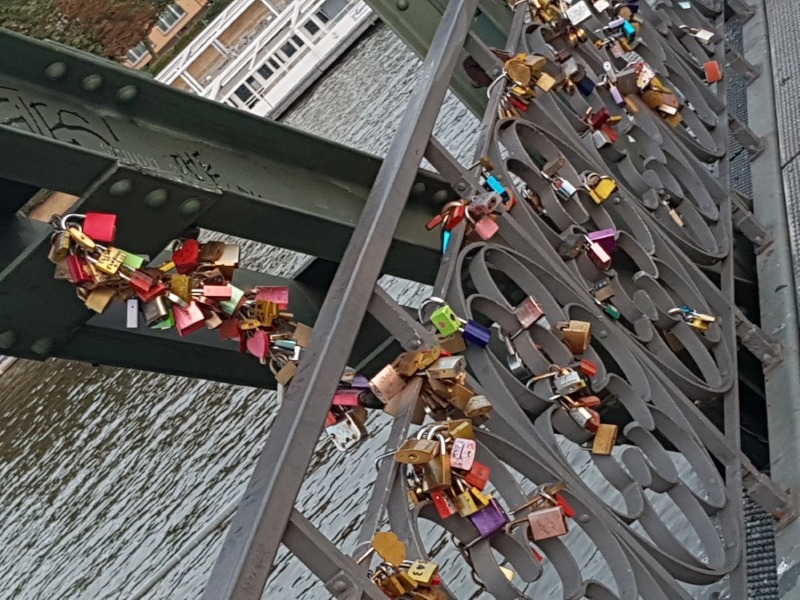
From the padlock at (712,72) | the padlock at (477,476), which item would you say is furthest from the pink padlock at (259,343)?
the padlock at (712,72)

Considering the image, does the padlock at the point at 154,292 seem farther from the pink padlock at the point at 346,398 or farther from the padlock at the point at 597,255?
the padlock at the point at 597,255

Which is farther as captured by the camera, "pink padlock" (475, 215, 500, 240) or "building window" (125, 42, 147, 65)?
"building window" (125, 42, 147, 65)

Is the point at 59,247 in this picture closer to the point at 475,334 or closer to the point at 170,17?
the point at 475,334

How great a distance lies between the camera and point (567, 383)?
5.91ft

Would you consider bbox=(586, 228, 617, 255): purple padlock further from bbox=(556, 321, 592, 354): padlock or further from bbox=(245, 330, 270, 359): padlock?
bbox=(245, 330, 270, 359): padlock

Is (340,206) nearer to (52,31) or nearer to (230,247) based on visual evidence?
(230,247)

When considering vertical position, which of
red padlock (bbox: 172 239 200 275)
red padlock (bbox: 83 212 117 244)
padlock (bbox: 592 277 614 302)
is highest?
red padlock (bbox: 83 212 117 244)

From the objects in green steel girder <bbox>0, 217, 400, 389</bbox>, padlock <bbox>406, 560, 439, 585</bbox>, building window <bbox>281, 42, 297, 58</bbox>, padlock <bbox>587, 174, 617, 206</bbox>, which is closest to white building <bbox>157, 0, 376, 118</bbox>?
building window <bbox>281, 42, 297, 58</bbox>

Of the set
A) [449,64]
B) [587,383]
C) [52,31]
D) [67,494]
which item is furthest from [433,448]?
[52,31]

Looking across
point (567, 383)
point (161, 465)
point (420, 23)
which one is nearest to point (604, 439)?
point (567, 383)

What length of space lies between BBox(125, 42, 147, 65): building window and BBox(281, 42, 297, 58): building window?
13.7 metres

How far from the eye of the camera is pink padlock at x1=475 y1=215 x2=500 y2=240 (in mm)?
1921

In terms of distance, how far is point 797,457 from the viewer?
2.08 m

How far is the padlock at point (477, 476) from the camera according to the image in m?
1.46
